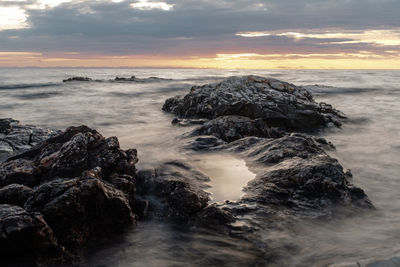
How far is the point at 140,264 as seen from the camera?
13.8 feet

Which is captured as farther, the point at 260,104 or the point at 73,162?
the point at 260,104

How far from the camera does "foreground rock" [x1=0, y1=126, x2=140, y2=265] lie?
400cm

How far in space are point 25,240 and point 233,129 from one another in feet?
22.4

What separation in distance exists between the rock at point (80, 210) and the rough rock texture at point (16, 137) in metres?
4.77

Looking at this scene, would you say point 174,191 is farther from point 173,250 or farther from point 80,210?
point 80,210

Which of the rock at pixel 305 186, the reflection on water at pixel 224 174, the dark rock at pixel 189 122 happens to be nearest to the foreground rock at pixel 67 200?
the reflection on water at pixel 224 174

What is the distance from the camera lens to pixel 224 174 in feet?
23.0

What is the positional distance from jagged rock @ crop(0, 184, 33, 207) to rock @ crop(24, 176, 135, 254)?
9.1 inches

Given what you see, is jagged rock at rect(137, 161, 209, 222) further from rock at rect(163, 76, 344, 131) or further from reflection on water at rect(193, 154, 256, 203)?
rock at rect(163, 76, 344, 131)

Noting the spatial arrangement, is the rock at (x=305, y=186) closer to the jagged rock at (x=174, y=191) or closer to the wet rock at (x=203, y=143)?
the jagged rock at (x=174, y=191)

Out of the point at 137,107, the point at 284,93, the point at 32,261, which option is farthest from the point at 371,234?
the point at 137,107

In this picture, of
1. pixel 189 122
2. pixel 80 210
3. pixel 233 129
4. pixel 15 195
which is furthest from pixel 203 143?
pixel 15 195

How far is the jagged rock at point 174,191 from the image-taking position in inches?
214

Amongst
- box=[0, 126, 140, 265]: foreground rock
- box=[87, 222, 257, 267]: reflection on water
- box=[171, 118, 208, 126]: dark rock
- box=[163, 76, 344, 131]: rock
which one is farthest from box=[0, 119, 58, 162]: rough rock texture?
box=[163, 76, 344, 131]: rock
